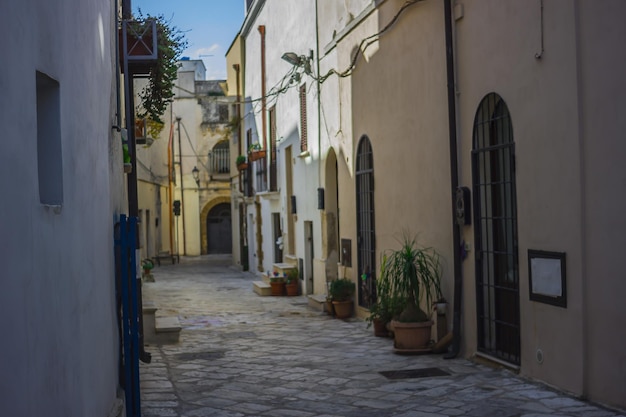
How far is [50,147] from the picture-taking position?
14.4ft

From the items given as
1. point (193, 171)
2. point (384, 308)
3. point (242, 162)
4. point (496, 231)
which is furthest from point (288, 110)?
point (193, 171)

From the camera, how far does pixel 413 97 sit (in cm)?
1116

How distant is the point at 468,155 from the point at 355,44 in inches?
204

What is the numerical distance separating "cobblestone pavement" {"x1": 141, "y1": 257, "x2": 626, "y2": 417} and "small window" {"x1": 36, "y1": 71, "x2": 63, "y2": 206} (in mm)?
3504

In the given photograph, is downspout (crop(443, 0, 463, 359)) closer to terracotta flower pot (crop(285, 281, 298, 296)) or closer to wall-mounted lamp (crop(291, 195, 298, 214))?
terracotta flower pot (crop(285, 281, 298, 296))

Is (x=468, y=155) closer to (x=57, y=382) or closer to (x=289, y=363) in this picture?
(x=289, y=363)

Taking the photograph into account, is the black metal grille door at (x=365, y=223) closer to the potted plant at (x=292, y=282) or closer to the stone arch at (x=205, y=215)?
the potted plant at (x=292, y=282)

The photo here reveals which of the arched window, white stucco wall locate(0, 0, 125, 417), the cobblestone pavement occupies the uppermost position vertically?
the arched window

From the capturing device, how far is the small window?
436 centimetres

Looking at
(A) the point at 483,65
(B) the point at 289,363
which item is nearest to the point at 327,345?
(B) the point at 289,363

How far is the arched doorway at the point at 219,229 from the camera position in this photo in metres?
42.2

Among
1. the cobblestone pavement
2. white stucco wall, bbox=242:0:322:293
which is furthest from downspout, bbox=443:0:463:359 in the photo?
white stucco wall, bbox=242:0:322:293

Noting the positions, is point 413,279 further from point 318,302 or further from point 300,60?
point 300,60

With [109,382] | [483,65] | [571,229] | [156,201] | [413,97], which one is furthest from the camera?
[156,201]
